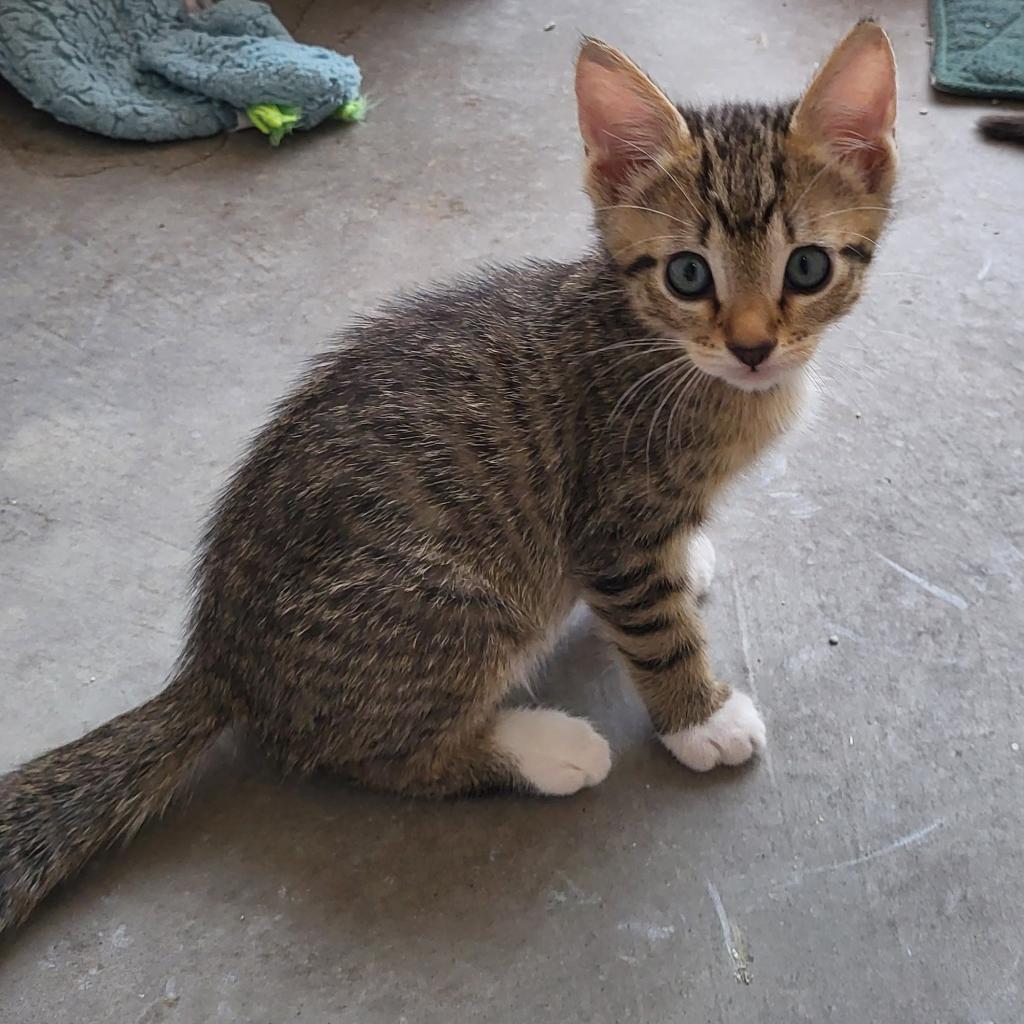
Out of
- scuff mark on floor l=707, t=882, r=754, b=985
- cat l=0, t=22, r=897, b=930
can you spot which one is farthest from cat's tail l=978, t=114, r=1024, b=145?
scuff mark on floor l=707, t=882, r=754, b=985

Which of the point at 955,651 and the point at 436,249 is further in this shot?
the point at 436,249

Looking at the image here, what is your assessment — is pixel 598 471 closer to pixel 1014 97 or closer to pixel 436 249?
pixel 436 249

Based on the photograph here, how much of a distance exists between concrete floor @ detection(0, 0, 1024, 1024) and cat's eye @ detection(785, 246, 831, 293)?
68 cm

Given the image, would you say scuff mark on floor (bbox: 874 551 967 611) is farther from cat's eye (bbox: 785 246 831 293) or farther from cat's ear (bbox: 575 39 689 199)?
cat's ear (bbox: 575 39 689 199)

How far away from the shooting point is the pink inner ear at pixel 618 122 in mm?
1276

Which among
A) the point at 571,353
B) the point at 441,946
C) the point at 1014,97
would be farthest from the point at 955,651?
the point at 1014,97

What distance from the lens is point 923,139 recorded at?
2.69 meters

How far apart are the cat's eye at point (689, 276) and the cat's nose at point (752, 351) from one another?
8 cm

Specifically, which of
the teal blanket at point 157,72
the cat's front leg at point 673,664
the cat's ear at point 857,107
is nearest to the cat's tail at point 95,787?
the cat's front leg at point 673,664

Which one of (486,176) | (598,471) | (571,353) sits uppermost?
(571,353)

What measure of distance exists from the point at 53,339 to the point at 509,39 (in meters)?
1.77

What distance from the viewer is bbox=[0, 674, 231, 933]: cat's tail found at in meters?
1.34

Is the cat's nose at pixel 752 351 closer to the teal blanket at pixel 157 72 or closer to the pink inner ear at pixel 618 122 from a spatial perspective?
the pink inner ear at pixel 618 122

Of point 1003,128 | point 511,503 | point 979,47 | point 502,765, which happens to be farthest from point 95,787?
point 979,47
